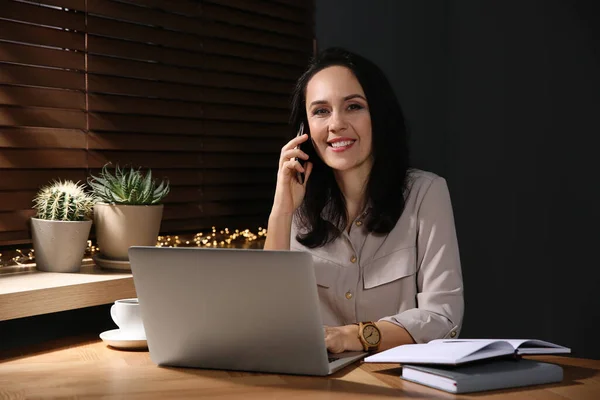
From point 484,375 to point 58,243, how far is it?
1335mm

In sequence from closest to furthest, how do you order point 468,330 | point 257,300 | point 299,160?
1. point 257,300
2. point 299,160
3. point 468,330

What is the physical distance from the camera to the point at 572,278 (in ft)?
11.3

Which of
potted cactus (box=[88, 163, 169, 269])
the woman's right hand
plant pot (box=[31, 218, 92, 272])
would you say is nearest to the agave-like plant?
potted cactus (box=[88, 163, 169, 269])

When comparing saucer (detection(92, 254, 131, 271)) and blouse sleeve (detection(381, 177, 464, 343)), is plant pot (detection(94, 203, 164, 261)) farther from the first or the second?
blouse sleeve (detection(381, 177, 464, 343))

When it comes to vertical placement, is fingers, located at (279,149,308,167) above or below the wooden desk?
above

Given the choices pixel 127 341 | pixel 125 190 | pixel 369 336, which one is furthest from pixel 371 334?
pixel 125 190

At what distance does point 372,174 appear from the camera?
2406mm

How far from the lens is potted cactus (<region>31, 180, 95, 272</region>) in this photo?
2.33 meters

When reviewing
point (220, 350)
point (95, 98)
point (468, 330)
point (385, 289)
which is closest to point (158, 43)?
point (95, 98)

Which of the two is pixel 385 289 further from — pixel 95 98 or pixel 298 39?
pixel 298 39

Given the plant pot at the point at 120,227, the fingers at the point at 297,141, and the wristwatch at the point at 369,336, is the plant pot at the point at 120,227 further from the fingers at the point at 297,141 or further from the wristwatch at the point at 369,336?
the wristwatch at the point at 369,336

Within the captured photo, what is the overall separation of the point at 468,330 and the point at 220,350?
2249 mm

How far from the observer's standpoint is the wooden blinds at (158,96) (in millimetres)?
2463

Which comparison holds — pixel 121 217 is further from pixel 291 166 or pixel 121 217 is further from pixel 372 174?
pixel 372 174
